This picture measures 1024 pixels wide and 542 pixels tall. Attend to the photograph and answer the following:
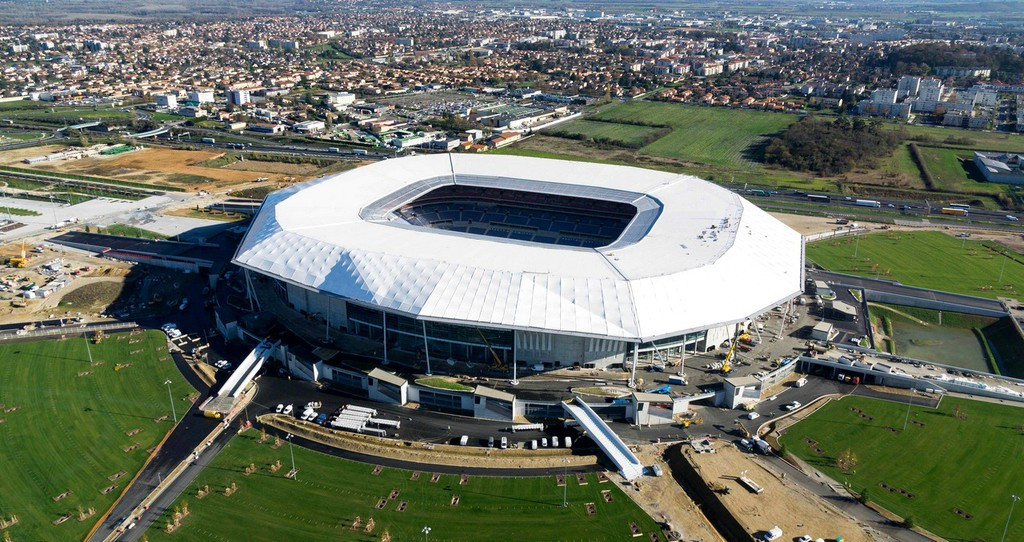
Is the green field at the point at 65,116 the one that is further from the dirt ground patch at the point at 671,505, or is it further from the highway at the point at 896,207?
the dirt ground patch at the point at 671,505

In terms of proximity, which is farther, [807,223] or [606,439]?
[807,223]

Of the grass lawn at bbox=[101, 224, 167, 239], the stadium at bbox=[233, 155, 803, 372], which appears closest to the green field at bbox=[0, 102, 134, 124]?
the grass lawn at bbox=[101, 224, 167, 239]

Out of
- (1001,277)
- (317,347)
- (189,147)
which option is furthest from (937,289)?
(189,147)

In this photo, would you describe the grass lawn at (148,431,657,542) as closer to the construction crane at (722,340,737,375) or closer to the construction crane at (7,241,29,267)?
the construction crane at (722,340,737,375)

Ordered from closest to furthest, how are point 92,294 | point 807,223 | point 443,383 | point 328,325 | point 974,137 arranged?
1. point 443,383
2. point 328,325
3. point 92,294
4. point 807,223
5. point 974,137

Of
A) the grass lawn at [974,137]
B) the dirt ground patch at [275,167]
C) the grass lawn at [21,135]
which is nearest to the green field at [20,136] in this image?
the grass lawn at [21,135]

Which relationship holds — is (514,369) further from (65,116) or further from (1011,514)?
(65,116)

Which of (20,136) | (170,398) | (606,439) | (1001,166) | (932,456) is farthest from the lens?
(20,136)

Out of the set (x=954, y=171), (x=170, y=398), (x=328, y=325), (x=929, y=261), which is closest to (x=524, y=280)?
(x=328, y=325)
